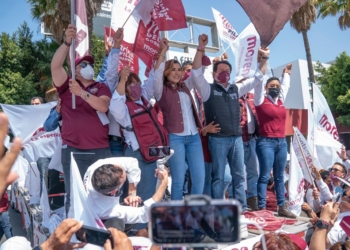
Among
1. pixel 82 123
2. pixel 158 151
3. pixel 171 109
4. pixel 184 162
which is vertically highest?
pixel 171 109

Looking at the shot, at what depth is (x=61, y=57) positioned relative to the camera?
331 centimetres

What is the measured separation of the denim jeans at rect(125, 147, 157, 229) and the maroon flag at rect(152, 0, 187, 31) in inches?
60.2

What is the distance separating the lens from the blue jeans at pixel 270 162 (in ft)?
14.6

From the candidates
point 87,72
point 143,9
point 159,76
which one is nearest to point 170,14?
point 143,9

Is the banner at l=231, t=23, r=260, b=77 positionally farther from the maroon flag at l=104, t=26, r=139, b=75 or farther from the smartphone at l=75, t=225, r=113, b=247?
the smartphone at l=75, t=225, r=113, b=247

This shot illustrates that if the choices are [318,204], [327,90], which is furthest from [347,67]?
[318,204]

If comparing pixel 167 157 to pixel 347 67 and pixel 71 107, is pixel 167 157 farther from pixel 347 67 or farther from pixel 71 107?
pixel 347 67

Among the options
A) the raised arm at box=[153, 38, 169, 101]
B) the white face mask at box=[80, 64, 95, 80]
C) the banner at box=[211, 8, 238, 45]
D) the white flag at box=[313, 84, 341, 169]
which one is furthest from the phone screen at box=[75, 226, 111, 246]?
the banner at box=[211, 8, 238, 45]

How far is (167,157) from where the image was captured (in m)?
3.51

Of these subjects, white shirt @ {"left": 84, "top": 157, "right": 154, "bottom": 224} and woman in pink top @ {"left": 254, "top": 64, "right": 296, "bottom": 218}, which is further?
woman in pink top @ {"left": 254, "top": 64, "right": 296, "bottom": 218}

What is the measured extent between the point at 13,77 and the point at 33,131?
50.5 feet

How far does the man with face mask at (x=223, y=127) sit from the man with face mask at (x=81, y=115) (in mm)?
1038

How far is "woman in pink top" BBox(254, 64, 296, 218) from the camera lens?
448cm

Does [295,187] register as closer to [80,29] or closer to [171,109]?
[171,109]
